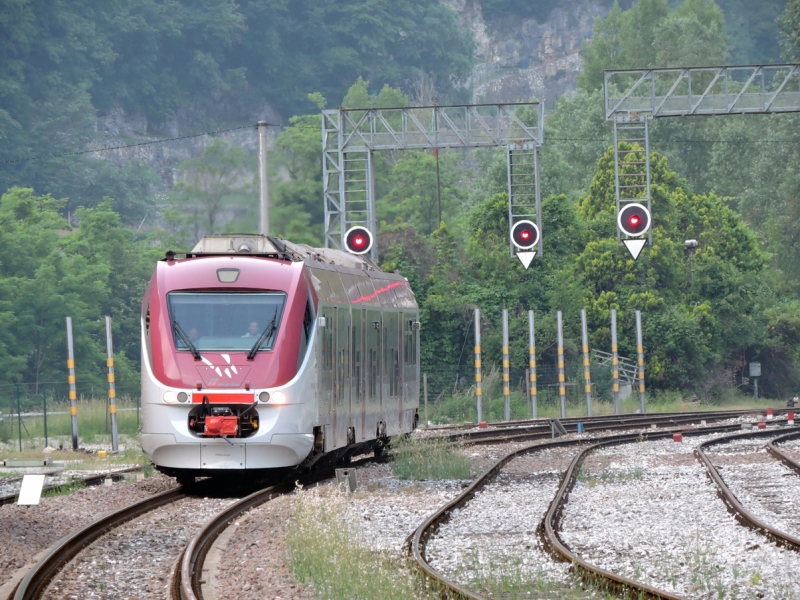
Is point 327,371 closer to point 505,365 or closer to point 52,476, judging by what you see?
point 52,476

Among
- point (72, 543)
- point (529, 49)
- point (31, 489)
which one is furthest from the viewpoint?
point (529, 49)

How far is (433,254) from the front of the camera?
174 feet

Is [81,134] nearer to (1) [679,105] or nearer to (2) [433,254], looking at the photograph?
(2) [433,254]

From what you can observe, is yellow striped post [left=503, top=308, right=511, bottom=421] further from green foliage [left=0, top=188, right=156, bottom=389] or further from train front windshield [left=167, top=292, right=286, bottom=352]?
green foliage [left=0, top=188, right=156, bottom=389]

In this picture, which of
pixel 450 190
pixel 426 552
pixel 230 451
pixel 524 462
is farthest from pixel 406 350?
pixel 450 190

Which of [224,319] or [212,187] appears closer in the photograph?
[224,319]

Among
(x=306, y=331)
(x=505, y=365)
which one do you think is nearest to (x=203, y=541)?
(x=306, y=331)

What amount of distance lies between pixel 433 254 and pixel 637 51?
2166 inches

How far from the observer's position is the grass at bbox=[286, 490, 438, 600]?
9781 millimetres

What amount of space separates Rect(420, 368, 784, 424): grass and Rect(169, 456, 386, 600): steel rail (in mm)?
20148

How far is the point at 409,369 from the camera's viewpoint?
2405cm

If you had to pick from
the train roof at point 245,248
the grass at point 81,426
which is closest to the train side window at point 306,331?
the train roof at point 245,248

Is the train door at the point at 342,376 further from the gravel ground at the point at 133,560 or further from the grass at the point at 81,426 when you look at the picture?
the grass at the point at 81,426

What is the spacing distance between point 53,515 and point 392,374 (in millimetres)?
8730
